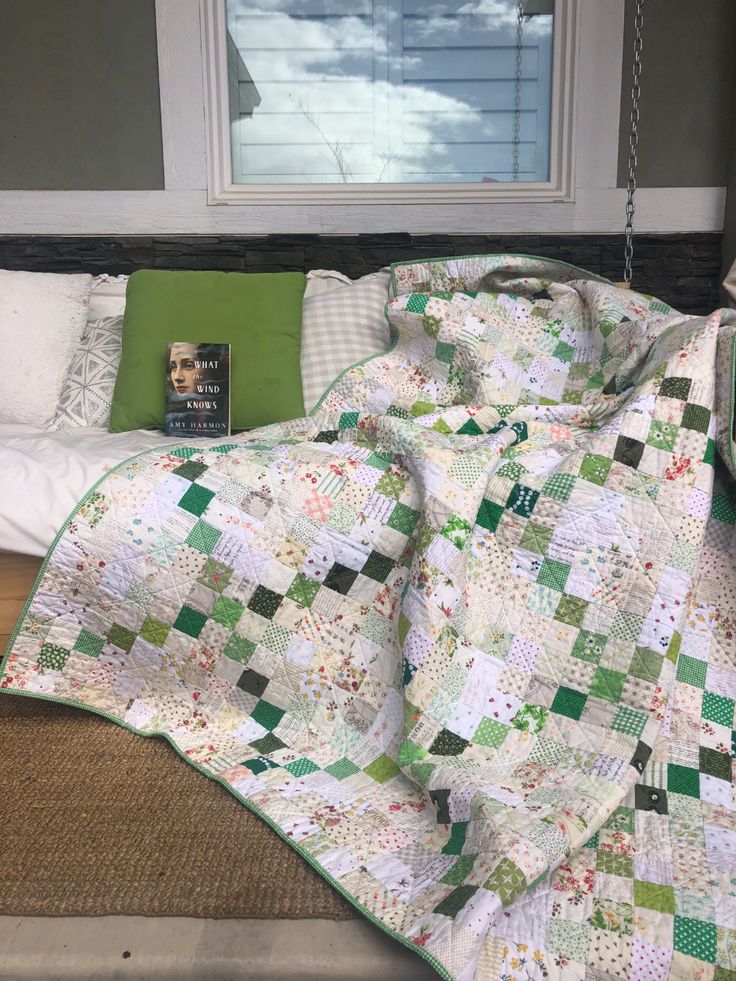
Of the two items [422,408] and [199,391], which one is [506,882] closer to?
[422,408]

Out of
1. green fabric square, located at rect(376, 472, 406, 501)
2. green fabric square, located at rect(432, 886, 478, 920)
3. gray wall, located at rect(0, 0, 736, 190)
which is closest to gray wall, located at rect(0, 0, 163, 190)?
gray wall, located at rect(0, 0, 736, 190)

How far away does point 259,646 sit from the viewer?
4.84 ft

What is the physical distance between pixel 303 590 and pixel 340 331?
997 millimetres

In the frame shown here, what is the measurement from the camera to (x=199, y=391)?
2.14 meters

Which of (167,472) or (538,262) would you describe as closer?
(167,472)

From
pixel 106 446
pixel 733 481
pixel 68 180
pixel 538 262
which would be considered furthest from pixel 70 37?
pixel 733 481

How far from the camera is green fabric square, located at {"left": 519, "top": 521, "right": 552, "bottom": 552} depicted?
55.4 inches

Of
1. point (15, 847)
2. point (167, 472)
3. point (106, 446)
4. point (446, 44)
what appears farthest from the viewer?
point (446, 44)

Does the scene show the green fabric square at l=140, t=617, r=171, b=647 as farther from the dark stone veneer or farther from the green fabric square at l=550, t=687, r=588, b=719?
the dark stone veneer

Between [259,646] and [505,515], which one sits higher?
[505,515]

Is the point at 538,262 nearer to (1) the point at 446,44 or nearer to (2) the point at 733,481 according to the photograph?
(2) the point at 733,481

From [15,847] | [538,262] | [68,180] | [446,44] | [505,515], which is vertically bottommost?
[15,847]

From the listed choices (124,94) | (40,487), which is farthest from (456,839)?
(124,94)

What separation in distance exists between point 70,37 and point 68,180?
447 mm
